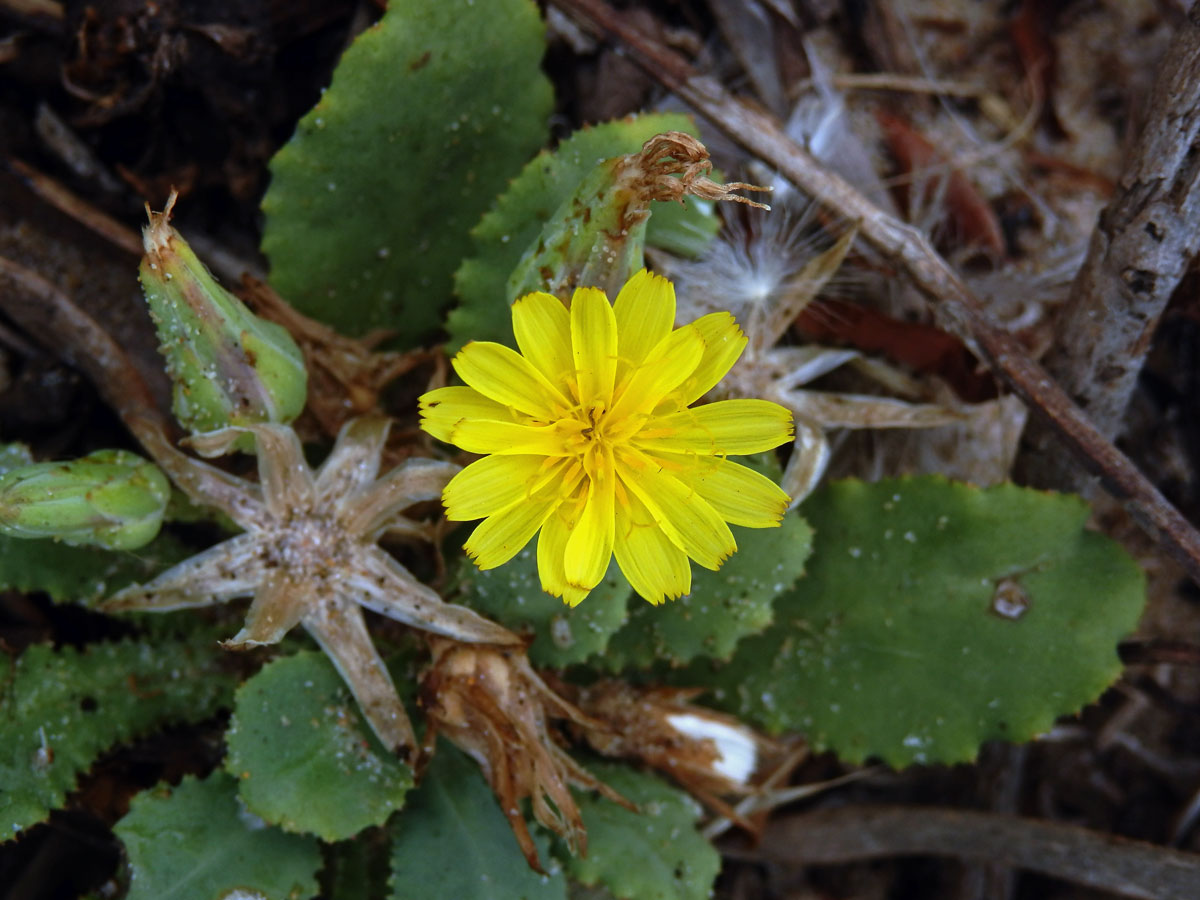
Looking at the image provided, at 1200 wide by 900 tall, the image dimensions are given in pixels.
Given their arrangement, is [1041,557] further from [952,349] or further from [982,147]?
[982,147]

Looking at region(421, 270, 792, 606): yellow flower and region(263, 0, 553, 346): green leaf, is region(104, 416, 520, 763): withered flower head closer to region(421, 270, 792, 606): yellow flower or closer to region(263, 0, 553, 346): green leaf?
region(421, 270, 792, 606): yellow flower

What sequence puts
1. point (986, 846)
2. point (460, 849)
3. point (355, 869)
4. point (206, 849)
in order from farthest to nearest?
point (986, 846) < point (355, 869) < point (460, 849) < point (206, 849)

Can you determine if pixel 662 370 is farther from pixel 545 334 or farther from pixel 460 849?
pixel 460 849

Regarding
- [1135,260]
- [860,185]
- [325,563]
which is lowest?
[325,563]

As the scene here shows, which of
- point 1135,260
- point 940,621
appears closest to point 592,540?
point 940,621

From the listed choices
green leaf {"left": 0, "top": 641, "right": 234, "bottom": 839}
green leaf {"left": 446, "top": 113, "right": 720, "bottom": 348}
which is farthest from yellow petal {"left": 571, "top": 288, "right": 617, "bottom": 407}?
green leaf {"left": 0, "top": 641, "right": 234, "bottom": 839}

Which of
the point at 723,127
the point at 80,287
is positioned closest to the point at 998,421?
the point at 723,127

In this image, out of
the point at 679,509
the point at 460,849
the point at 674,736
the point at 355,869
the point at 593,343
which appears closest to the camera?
the point at 593,343
